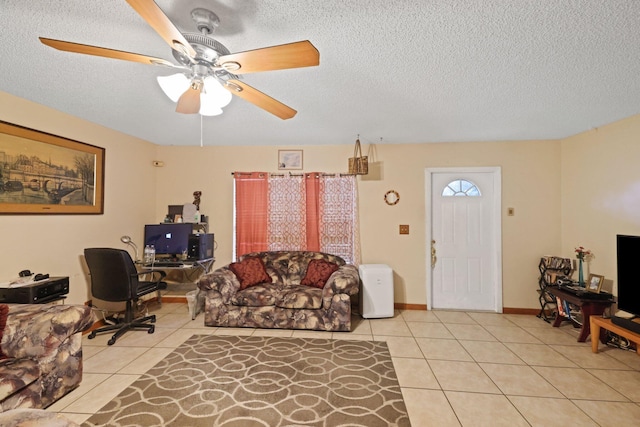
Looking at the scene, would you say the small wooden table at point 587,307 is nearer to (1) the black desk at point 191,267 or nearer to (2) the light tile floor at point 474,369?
(2) the light tile floor at point 474,369

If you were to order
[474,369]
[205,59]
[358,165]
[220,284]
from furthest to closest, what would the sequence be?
[358,165] → [220,284] → [474,369] → [205,59]

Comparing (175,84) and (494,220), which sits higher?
(175,84)

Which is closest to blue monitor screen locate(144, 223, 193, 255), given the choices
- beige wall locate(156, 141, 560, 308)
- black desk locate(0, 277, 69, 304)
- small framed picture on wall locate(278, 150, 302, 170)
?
beige wall locate(156, 141, 560, 308)

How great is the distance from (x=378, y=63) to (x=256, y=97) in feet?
2.94

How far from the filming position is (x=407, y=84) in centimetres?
229

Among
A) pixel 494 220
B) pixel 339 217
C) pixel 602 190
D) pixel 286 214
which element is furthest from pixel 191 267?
pixel 602 190

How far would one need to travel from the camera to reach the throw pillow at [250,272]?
366 centimetres

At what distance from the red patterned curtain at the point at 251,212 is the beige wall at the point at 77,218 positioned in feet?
4.63

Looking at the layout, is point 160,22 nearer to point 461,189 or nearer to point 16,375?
point 16,375

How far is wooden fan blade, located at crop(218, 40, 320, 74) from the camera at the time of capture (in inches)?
50.4

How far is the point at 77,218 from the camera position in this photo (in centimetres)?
322

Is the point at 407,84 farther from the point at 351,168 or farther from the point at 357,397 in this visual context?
the point at 357,397

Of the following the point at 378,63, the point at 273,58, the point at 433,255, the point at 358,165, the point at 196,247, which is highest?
the point at 378,63

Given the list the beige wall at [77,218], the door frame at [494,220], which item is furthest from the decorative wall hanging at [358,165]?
the beige wall at [77,218]
